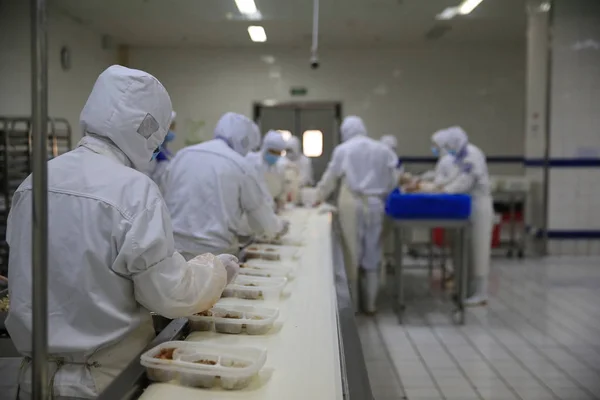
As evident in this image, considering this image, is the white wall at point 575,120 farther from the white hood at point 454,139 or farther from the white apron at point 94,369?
the white apron at point 94,369

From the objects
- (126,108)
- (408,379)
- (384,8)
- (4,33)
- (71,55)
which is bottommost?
(408,379)

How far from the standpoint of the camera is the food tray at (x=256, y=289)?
2.11m

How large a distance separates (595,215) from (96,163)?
758 centimetres

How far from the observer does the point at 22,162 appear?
4980 millimetres

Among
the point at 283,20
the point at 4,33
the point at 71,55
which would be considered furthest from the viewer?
the point at 4,33

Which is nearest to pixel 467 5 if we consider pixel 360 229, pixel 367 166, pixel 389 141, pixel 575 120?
pixel 367 166

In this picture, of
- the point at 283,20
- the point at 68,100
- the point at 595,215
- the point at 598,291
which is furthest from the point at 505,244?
the point at 68,100

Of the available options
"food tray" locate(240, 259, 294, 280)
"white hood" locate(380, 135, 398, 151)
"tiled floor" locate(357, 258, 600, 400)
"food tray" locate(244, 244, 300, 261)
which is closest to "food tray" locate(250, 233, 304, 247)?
"food tray" locate(244, 244, 300, 261)

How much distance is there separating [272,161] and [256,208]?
6.07ft

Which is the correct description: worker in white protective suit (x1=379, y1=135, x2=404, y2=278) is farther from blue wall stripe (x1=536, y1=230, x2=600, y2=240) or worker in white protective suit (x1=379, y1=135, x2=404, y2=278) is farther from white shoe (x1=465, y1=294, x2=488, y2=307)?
blue wall stripe (x1=536, y1=230, x2=600, y2=240)

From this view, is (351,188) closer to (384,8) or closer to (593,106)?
(384,8)

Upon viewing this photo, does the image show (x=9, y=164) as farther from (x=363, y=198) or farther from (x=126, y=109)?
(x=126, y=109)

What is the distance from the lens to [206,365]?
135 centimetres

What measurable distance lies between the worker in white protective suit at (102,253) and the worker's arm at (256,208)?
1.46 metres
